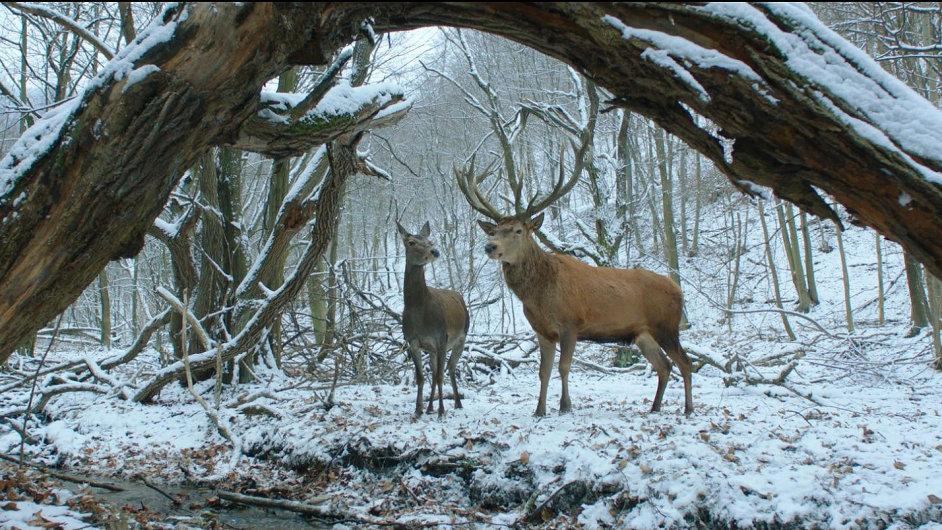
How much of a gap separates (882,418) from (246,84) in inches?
262

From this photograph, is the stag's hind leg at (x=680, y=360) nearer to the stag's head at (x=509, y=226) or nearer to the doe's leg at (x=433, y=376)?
the stag's head at (x=509, y=226)

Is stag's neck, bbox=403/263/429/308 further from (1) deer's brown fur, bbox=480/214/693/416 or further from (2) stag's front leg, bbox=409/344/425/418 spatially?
(1) deer's brown fur, bbox=480/214/693/416

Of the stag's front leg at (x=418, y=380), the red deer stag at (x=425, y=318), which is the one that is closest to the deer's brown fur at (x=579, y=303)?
the red deer stag at (x=425, y=318)

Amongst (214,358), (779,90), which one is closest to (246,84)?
(779,90)

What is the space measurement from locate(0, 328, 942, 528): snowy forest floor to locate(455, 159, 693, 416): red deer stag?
2.11 feet

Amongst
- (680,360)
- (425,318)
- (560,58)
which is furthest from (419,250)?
(560,58)

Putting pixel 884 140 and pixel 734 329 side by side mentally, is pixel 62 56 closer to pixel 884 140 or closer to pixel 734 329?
pixel 884 140

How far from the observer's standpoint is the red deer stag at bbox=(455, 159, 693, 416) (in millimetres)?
7250

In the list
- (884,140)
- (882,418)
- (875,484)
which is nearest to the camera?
(884,140)

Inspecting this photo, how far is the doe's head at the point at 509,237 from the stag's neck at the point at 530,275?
77mm

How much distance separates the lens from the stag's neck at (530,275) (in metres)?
7.37

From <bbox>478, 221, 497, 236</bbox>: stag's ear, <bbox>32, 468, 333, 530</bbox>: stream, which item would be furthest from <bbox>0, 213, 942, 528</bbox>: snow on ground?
<bbox>478, 221, 497, 236</bbox>: stag's ear

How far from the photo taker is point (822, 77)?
8.46 feet

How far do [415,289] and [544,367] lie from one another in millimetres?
1762
